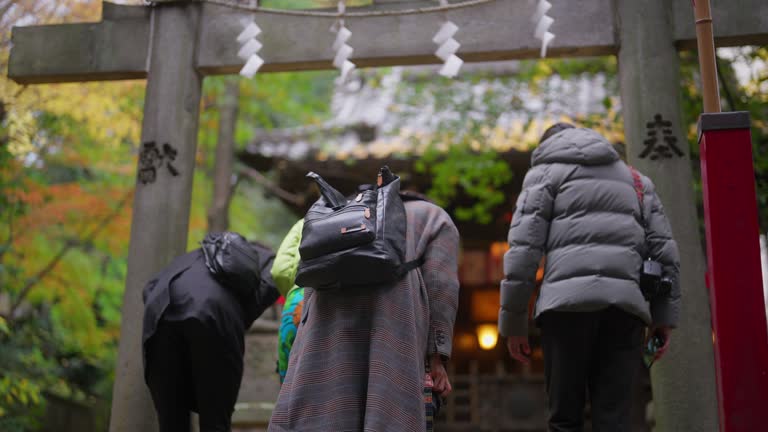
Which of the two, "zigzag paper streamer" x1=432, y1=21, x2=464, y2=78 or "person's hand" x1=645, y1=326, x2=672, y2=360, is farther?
"zigzag paper streamer" x1=432, y1=21, x2=464, y2=78

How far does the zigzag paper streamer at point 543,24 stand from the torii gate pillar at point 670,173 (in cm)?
59

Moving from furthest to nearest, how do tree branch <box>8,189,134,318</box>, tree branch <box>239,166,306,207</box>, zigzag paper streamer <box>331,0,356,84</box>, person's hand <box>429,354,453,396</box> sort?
tree branch <box>239,166,306,207</box>, tree branch <box>8,189,134,318</box>, zigzag paper streamer <box>331,0,356,84</box>, person's hand <box>429,354,453,396</box>

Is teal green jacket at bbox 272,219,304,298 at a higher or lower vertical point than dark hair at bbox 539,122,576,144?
lower

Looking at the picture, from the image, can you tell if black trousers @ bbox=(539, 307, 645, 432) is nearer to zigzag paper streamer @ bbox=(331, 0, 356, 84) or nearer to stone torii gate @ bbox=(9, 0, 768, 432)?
stone torii gate @ bbox=(9, 0, 768, 432)

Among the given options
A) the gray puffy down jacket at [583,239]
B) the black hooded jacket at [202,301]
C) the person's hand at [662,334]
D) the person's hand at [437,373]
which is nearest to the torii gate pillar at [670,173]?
the person's hand at [662,334]

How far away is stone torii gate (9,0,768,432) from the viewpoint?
17.7 feet

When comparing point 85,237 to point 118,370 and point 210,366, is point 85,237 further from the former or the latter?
point 210,366

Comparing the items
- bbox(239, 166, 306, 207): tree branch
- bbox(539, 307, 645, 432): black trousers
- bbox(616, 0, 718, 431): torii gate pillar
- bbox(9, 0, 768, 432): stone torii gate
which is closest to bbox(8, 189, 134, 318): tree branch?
bbox(239, 166, 306, 207): tree branch

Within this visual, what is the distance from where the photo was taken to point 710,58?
362 cm

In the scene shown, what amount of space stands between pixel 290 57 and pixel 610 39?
2.61 meters

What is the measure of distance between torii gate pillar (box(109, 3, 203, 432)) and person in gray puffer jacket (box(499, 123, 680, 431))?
9.91 ft

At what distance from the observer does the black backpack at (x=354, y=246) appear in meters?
3.53

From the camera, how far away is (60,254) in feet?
31.3

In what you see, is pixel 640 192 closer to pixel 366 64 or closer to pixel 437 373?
pixel 437 373
